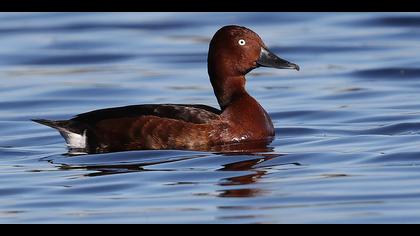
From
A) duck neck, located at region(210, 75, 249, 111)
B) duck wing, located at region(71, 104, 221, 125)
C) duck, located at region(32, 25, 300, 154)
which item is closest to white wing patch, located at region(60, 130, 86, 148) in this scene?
duck, located at region(32, 25, 300, 154)

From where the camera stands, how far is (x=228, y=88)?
540 inches

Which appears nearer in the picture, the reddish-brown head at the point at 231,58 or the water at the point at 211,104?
the water at the point at 211,104

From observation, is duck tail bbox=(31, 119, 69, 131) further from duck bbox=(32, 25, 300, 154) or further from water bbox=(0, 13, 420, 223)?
water bbox=(0, 13, 420, 223)

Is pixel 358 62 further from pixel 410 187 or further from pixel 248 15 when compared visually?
pixel 410 187

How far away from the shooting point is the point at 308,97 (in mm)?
16891

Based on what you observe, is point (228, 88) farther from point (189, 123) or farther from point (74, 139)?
point (74, 139)

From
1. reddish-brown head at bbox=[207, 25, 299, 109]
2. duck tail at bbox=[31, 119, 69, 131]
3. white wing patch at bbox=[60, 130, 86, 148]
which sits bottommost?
white wing patch at bbox=[60, 130, 86, 148]

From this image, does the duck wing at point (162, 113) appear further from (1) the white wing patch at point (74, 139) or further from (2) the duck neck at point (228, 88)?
(2) the duck neck at point (228, 88)

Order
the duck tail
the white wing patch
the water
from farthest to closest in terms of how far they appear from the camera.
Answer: the duck tail, the white wing patch, the water

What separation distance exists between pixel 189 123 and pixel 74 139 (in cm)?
117

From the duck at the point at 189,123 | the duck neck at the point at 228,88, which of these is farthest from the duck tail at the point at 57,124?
the duck neck at the point at 228,88

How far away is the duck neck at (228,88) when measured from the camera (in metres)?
13.7

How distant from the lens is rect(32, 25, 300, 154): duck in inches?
512
